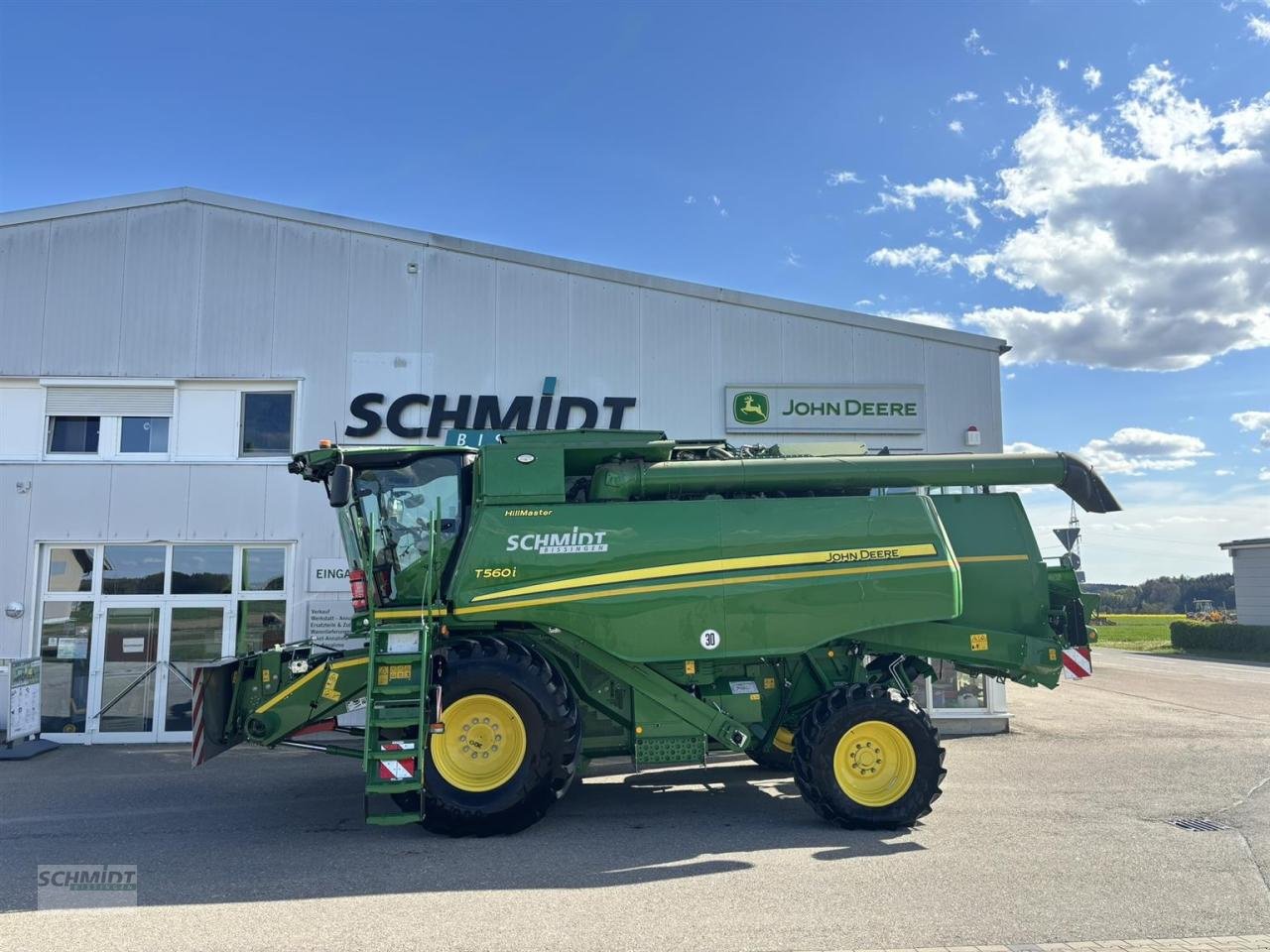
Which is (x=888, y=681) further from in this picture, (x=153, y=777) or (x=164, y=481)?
(x=164, y=481)

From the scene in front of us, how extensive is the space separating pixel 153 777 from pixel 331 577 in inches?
123

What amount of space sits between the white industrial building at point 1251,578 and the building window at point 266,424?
32.2 meters

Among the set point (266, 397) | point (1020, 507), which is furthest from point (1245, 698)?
point (266, 397)

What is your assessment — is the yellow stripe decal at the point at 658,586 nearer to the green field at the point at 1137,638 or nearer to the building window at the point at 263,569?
the building window at the point at 263,569

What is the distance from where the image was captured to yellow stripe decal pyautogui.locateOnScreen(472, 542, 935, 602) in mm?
7223

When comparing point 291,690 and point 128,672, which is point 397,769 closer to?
point 291,690

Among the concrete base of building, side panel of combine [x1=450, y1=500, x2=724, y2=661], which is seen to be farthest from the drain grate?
the concrete base of building

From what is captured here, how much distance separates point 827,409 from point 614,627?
6506mm

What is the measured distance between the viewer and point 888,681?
820 centimetres

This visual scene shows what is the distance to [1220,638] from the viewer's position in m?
30.8

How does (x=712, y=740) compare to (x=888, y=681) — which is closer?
(x=712, y=740)

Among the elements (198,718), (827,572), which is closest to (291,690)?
(198,718)

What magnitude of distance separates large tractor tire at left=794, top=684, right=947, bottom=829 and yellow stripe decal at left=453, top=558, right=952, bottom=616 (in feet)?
3.28
